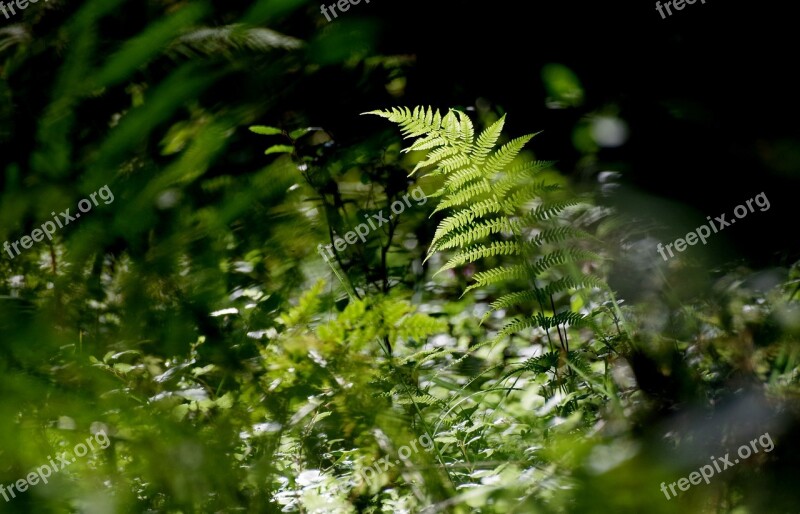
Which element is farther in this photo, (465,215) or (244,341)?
(465,215)

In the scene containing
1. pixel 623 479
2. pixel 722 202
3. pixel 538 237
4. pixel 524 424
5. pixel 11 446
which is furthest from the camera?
pixel 722 202

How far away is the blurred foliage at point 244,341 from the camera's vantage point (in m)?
0.63

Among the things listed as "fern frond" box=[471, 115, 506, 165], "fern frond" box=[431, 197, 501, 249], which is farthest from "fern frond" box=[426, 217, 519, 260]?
"fern frond" box=[471, 115, 506, 165]

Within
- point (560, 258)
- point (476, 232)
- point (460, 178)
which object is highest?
point (460, 178)

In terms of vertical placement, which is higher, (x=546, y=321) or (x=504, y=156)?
(x=504, y=156)

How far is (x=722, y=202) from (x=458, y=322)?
922 millimetres

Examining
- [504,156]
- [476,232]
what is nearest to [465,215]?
[476,232]

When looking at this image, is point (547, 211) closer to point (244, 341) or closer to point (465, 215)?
point (465, 215)

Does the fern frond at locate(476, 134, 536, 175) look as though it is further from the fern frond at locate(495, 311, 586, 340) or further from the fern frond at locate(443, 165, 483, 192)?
the fern frond at locate(495, 311, 586, 340)

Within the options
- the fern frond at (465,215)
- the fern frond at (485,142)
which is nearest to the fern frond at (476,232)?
the fern frond at (465,215)

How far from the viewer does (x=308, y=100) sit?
7.66 ft

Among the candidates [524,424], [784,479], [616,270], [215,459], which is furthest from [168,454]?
[616,270]

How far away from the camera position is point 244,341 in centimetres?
120

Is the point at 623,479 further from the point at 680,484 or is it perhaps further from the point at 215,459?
the point at 215,459
